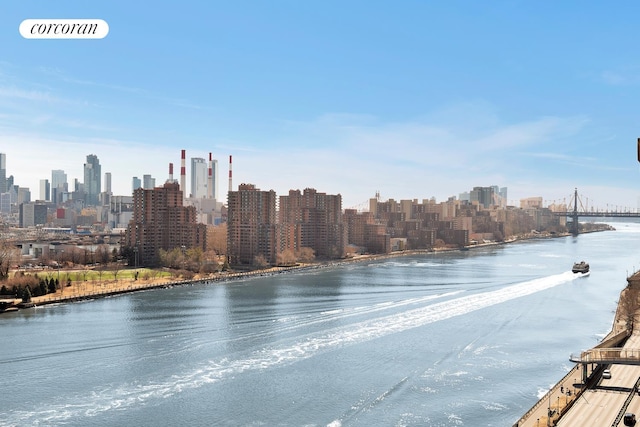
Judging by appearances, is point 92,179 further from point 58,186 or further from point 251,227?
point 251,227

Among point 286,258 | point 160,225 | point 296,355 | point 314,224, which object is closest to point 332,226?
point 314,224

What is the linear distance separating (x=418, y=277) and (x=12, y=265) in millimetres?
14821

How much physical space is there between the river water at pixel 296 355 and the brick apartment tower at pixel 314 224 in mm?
10648

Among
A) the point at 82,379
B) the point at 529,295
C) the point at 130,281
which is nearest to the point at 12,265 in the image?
the point at 130,281

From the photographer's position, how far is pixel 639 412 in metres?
6.32

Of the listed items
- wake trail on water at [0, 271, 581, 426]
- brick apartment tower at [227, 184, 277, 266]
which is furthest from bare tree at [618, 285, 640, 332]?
brick apartment tower at [227, 184, 277, 266]

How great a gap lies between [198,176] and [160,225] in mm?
57369

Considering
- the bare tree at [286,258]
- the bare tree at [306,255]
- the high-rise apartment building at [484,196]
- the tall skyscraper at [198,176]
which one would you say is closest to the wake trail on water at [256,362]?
the bare tree at [286,258]

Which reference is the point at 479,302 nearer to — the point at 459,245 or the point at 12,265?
the point at 12,265

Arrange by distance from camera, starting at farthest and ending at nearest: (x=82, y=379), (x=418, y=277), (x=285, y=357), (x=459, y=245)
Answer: (x=459, y=245), (x=418, y=277), (x=285, y=357), (x=82, y=379)

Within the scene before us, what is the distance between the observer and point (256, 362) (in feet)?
30.2

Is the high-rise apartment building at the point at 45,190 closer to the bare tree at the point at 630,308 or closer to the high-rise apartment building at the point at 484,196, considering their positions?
the high-rise apartment building at the point at 484,196

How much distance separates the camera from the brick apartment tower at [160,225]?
940 inches

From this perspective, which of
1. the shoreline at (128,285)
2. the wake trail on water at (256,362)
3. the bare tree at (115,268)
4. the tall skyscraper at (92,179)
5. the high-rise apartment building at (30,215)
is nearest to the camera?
the wake trail on water at (256,362)
